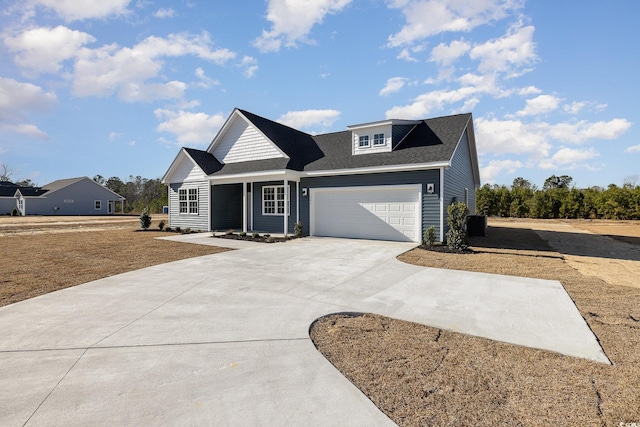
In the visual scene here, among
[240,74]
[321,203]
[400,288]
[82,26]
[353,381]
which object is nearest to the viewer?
[353,381]

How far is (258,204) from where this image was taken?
53.9 ft

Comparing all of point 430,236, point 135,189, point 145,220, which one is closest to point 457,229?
point 430,236

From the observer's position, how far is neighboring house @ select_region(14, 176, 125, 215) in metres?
40.5

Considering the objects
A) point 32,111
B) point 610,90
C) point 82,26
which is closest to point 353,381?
point 82,26

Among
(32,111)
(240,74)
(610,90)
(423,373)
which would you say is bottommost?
(423,373)

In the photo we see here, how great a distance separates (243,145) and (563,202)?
30531 millimetres

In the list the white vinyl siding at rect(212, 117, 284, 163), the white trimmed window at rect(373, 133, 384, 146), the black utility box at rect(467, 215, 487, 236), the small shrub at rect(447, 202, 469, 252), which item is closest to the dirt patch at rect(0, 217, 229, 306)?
the white vinyl siding at rect(212, 117, 284, 163)

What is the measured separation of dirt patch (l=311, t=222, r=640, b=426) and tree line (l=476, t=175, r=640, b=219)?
30.2 m

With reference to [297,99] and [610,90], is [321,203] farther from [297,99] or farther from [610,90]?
[610,90]

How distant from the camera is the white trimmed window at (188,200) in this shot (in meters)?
17.8

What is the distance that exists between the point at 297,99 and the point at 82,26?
8.57m

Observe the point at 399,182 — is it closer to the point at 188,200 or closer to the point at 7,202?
the point at 188,200

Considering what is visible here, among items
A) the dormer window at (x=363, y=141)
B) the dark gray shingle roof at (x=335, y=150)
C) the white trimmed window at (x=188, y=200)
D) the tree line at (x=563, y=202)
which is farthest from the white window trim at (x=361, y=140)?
the tree line at (x=563, y=202)

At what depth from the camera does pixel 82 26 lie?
434 inches
